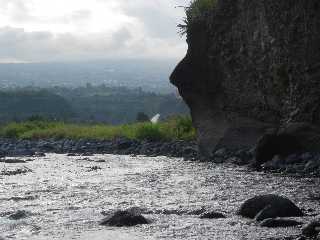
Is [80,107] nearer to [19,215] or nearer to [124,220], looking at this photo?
[19,215]

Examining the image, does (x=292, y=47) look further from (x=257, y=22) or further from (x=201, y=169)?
(x=201, y=169)

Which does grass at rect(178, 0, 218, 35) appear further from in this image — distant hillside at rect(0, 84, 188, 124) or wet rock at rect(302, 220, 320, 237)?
distant hillside at rect(0, 84, 188, 124)

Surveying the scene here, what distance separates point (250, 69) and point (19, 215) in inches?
643

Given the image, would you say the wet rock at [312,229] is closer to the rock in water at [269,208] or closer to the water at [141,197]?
the water at [141,197]

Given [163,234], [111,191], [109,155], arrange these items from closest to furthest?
[163,234]
[111,191]
[109,155]

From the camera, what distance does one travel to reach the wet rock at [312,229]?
1101 cm

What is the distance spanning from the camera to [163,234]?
1194 cm

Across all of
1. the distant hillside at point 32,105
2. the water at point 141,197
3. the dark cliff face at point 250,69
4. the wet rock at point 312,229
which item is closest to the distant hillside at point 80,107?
the distant hillside at point 32,105

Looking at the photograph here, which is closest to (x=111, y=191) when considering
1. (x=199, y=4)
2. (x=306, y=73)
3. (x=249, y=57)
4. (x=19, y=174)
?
(x=19, y=174)

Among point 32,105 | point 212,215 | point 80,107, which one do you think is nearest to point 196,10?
point 212,215

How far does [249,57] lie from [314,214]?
15675 mm

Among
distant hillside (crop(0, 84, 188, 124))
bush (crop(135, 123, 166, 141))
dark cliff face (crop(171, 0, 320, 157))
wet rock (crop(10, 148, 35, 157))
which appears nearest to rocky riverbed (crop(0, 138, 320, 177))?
wet rock (crop(10, 148, 35, 157))

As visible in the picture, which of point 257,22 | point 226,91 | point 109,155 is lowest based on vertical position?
point 109,155

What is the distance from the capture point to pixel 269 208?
43.0 feet
